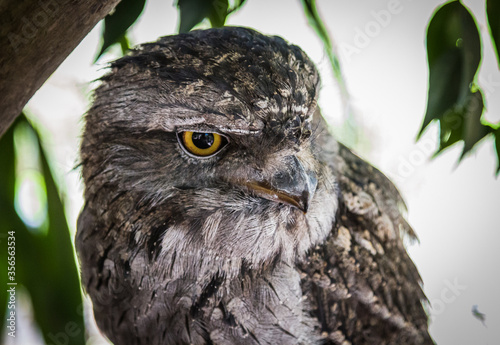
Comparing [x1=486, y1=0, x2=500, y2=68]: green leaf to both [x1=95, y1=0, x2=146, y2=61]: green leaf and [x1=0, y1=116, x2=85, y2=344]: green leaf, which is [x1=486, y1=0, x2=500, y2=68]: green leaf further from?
[x1=0, y1=116, x2=85, y2=344]: green leaf

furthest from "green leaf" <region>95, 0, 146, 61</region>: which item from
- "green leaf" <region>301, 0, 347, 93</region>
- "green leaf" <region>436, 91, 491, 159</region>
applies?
"green leaf" <region>436, 91, 491, 159</region>

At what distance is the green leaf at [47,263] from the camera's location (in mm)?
1838

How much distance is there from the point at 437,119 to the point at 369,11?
518 millimetres

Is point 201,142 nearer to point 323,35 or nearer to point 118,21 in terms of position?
point 118,21

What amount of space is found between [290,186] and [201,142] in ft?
0.79

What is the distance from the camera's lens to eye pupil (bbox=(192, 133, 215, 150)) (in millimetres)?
1095

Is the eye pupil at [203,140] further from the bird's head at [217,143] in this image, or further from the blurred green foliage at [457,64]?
the blurred green foliage at [457,64]

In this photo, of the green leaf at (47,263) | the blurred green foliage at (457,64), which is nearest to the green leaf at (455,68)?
the blurred green foliage at (457,64)

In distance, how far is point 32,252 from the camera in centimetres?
186

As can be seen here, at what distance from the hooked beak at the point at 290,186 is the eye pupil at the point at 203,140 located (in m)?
0.13

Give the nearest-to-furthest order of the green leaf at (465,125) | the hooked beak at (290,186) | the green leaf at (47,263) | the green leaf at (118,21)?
the hooked beak at (290,186), the green leaf at (118,21), the green leaf at (465,125), the green leaf at (47,263)

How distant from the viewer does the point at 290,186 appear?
3.46ft

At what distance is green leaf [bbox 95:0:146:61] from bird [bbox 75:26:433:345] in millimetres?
157

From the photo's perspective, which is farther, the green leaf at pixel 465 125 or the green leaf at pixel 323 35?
the green leaf at pixel 323 35
